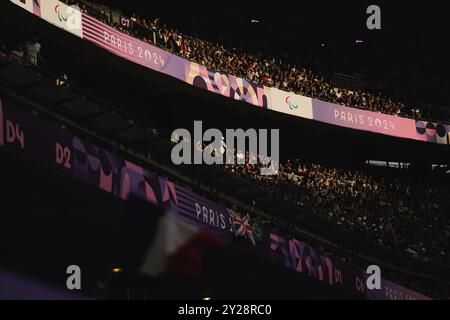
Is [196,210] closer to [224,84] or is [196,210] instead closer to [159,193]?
[159,193]

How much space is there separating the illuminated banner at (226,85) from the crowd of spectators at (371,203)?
273 cm

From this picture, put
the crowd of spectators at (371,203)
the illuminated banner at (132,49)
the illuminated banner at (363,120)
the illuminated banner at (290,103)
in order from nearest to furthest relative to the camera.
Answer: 1. the illuminated banner at (132,49)
2. the crowd of spectators at (371,203)
3. the illuminated banner at (290,103)
4. the illuminated banner at (363,120)

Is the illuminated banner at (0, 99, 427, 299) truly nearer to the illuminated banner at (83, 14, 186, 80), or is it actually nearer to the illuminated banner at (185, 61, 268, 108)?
the illuminated banner at (83, 14, 186, 80)

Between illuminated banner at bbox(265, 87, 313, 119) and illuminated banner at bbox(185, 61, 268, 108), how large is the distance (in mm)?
411

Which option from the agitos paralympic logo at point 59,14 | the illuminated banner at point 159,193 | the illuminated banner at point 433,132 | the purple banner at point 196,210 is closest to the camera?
the illuminated banner at point 159,193

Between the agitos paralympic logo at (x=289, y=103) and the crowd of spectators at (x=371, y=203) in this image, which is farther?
the agitos paralympic logo at (x=289, y=103)

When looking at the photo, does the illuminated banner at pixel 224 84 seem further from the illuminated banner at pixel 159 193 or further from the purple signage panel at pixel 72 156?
the illuminated banner at pixel 159 193

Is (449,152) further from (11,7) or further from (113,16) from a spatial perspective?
(11,7)

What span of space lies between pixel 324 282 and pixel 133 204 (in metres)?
9.63

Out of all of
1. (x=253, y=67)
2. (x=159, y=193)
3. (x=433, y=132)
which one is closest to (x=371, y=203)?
(x=433, y=132)

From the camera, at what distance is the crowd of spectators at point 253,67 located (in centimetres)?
2808

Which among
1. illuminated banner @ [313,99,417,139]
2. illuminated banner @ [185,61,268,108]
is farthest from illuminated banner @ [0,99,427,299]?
illuminated banner @ [313,99,417,139]

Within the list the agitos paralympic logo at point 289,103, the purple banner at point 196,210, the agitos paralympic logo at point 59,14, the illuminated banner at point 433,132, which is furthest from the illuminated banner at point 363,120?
the agitos paralympic logo at point 59,14
